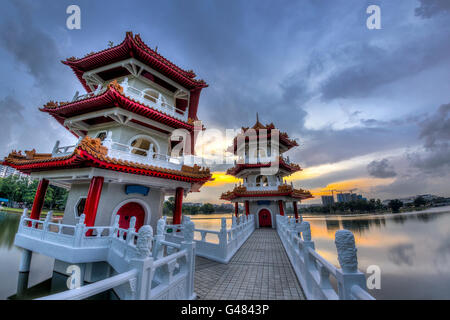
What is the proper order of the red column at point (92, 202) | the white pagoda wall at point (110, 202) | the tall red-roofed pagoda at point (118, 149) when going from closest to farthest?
the red column at point (92, 202)
the tall red-roofed pagoda at point (118, 149)
the white pagoda wall at point (110, 202)

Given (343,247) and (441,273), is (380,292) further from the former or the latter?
(343,247)

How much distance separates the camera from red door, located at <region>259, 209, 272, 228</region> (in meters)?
18.5

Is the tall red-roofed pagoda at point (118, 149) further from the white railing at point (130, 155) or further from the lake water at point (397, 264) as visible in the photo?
Answer: the lake water at point (397, 264)

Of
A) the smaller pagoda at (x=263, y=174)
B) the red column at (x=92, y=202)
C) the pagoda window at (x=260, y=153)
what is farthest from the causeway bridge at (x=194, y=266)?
the pagoda window at (x=260, y=153)

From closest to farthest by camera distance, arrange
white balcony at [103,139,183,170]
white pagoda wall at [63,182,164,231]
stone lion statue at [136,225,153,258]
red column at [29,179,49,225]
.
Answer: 1. stone lion statue at [136,225,153,258]
2. white balcony at [103,139,183,170]
3. white pagoda wall at [63,182,164,231]
4. red column at [29,179,49,225]

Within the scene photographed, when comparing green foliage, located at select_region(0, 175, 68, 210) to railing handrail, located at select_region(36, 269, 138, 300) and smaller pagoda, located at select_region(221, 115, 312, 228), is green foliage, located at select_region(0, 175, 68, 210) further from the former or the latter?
railing handrail, located at select_region(36, 269, 138, 300)

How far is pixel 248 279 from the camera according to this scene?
16.6ft

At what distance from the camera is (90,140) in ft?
21.2

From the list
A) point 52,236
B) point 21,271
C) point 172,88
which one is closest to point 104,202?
point 52,236

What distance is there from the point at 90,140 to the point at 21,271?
8552 millimetres

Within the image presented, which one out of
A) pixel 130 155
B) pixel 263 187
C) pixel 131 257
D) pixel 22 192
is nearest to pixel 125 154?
pixel 130 155

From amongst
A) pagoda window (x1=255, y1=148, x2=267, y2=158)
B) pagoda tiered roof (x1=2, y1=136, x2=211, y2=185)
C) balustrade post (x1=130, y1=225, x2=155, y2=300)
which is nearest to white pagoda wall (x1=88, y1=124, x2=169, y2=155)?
pagoda tiered roof (x1=2, y1=136, x2=211, y2=185)

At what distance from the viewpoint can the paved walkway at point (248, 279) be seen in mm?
4150

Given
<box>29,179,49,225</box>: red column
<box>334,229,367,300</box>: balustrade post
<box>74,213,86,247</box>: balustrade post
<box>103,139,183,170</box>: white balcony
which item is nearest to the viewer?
<box>334,229,367,300</box>: balustrade post
